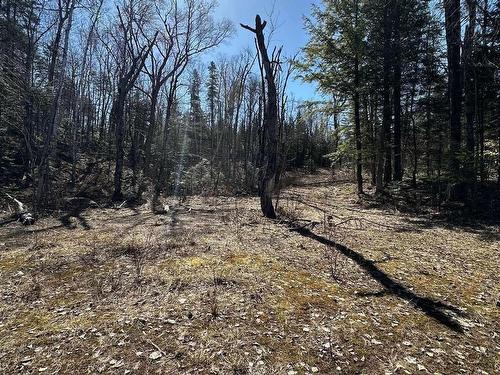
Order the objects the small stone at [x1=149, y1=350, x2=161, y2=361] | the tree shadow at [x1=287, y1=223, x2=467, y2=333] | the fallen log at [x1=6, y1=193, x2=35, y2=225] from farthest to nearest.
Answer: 1. the fallen log at [x1=6, y1=193, x2=35, y2=225]
2. the tree shadow at [x1=287, y1=223, x2=467, y2=333]
3. the small stone at [x1=149, y1=350, x2=161, y2=361]

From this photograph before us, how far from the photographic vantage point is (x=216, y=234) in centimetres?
774

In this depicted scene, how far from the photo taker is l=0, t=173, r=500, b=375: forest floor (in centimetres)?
314

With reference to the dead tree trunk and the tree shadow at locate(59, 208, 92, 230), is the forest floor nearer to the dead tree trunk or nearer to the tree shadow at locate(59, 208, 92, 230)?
the tree shadow at locate(59, 208, 92, 230)

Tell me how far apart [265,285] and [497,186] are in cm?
1179

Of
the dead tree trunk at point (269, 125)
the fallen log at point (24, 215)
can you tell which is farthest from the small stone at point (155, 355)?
the fallen log at point (24, 215)

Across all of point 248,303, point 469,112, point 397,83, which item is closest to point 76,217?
point 248,303

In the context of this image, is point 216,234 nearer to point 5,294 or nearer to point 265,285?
point 265,285

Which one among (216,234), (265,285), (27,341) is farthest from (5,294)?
(216,234)

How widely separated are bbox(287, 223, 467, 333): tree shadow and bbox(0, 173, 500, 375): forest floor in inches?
0.9

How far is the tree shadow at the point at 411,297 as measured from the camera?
3.92 metres

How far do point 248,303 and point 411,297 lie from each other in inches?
88.1

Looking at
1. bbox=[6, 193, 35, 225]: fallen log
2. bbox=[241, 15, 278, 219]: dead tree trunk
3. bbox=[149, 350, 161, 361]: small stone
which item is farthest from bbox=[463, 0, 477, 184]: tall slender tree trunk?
bbox=[6, 193, 35, 225]: fallen log

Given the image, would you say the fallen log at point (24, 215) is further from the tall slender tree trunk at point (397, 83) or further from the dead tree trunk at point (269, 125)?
the tall slender tree trunk at point (397, 83)

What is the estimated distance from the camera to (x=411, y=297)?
450cm
